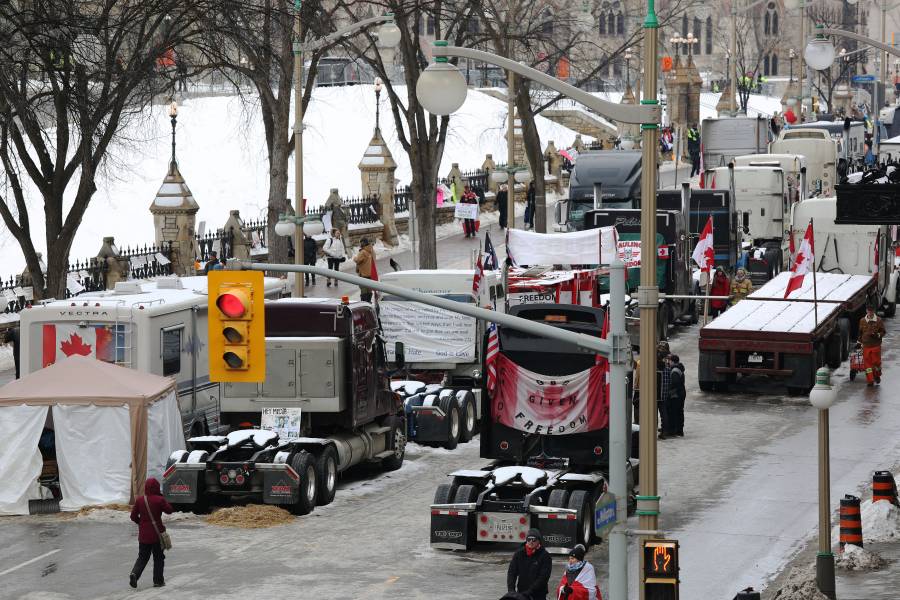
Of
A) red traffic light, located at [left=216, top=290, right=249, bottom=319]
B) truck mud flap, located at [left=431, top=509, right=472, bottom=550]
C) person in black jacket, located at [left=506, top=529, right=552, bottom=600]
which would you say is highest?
red traffic light, located at [left=216, top=290, right=249, bottom=319]

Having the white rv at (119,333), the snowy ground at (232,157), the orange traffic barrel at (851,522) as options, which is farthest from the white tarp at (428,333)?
the snowy ground at (232,157)

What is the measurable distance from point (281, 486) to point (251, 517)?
565 millimetres

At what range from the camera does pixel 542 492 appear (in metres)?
20.4

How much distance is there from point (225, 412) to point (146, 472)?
197 centimetres

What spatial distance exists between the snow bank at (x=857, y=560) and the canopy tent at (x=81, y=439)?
30.8ft

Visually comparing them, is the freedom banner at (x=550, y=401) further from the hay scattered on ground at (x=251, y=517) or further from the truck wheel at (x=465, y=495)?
the hay scattered on ground at (x=251, y=517)

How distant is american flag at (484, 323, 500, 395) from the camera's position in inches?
885

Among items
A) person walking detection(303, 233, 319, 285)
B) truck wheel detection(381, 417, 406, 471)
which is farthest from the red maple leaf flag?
person walking detection(303, 233, 319, 285)

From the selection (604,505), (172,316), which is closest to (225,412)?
(172,316)

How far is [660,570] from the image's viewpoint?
14.6 m

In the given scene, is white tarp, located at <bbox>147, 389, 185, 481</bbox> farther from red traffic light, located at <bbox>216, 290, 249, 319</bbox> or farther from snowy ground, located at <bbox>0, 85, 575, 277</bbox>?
snowy ground, located at <bbox>0, 85, 575, 277</bbox>

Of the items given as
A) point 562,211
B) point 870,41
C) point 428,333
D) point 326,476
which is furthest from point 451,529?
point 562,211

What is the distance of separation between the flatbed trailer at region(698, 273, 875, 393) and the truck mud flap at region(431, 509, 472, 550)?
11418 mm

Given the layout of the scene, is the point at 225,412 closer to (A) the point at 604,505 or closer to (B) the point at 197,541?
(B) the point at 197,541
